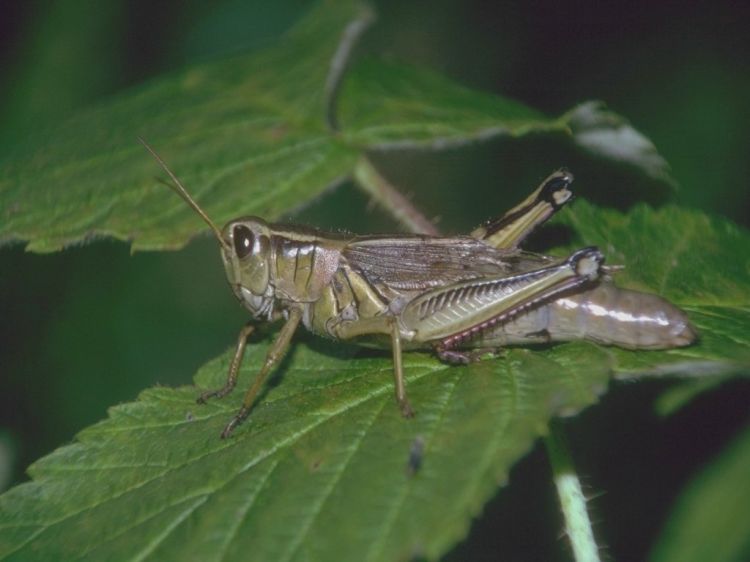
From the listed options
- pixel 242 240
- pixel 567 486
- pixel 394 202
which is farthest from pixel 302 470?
pixel 394 202

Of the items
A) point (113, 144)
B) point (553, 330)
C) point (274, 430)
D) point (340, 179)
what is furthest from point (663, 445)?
point (113, 144)

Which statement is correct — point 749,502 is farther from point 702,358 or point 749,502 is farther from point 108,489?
point 108,489

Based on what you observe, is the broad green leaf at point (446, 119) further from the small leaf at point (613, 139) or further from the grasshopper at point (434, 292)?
the grasshopper at point (434, 292)

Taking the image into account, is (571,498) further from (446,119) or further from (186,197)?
(186,197)

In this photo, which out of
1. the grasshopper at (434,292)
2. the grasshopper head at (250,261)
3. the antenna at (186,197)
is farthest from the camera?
the grasshopper head at (250,261)

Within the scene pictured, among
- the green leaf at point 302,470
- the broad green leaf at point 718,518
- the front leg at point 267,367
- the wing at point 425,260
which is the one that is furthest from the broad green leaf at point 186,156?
the broad green leaf at point 718,518

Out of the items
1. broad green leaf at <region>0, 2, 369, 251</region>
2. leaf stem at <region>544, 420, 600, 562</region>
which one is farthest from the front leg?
leaf stem at <region>544, 420, 600, 562</region>

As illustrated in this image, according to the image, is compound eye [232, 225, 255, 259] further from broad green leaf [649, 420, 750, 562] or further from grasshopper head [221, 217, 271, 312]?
broad green leaf [649, 420, 750, 562]
